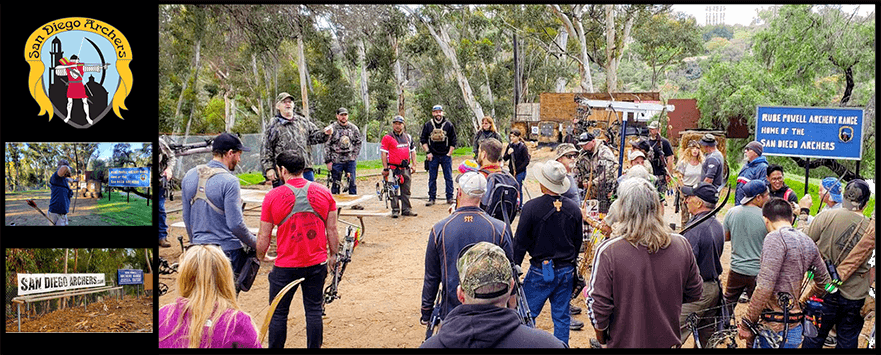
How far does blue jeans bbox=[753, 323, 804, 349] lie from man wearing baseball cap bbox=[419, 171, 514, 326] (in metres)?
1.73

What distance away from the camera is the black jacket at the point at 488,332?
2.33 m

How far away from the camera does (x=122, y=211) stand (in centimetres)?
396

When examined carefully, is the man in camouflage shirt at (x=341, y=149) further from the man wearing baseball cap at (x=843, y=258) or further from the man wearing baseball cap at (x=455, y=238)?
the man wearing baseball cap at (x=843, y=258)

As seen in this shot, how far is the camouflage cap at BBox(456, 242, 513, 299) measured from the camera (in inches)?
94.9

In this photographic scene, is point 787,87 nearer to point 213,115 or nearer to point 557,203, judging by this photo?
point 557,203

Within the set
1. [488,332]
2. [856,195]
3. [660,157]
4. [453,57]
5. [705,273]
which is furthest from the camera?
[453,57]

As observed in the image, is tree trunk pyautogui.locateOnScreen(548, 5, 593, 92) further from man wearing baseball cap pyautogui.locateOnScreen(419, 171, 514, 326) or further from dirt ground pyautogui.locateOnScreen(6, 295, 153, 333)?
dirt ground pyautogui.locateOnScreen(6, 295, 153, 333)

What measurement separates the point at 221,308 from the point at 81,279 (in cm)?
160

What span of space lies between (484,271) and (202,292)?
1.34 m

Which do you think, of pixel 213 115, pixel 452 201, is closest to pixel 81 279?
pixel 452 201

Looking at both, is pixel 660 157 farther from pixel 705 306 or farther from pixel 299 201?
pixel 299 201

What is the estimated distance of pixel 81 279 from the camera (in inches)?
155

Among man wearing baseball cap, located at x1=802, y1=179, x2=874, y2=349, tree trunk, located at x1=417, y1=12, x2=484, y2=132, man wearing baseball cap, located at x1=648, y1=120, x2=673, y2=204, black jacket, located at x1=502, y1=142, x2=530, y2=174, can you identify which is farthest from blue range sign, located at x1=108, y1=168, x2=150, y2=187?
tree trunk, located at x1=417, y1=12, x2=484, y2=132

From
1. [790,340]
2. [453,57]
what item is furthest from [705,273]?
[453,57]
